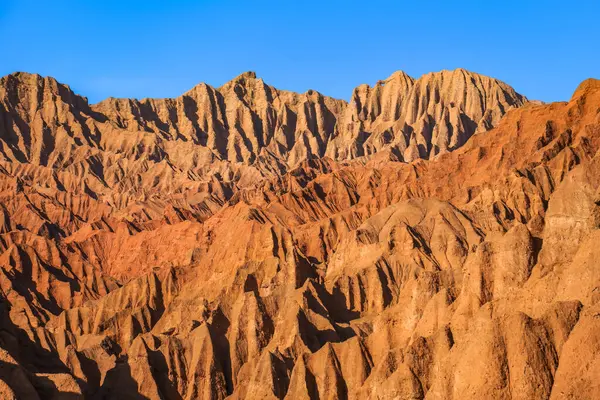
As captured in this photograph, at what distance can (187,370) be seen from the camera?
78938 mm

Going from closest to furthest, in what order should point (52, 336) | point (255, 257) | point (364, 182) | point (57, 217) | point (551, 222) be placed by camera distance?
point (551, 222), point (52, 336), point (255, 257), point (364, 182), point (57, 217)

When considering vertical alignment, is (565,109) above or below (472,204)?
A: above

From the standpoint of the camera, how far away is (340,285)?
92312 mm

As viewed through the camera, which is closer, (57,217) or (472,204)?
(472,204)

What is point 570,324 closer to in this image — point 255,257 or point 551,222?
point 551,222

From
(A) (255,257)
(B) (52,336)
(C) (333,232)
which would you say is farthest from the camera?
(C) (333,232)

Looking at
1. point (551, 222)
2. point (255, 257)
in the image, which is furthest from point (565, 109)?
point (551, 222)

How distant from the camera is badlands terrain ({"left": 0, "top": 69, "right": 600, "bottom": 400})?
1983 inches

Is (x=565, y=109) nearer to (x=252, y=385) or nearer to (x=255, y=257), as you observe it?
(x=255, y=257)

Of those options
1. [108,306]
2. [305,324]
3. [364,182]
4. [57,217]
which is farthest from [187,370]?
[57,217]

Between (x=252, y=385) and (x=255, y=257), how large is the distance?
5012 cm

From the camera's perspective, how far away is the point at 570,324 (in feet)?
153

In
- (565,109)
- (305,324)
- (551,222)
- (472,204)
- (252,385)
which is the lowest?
(252,385)

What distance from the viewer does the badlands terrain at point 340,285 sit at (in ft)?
165
